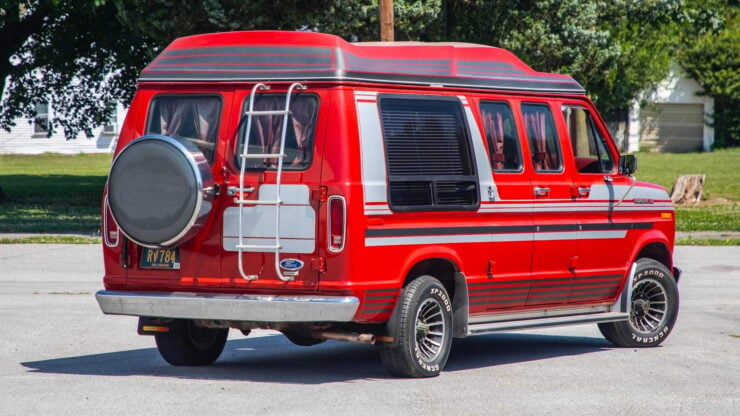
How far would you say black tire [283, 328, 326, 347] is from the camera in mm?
8991

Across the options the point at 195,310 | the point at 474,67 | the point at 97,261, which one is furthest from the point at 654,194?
the point at 97,261

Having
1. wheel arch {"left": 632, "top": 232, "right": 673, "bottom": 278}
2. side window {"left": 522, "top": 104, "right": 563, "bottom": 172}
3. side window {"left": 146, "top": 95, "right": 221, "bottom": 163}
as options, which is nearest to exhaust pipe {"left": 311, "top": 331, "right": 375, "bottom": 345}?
side window {"left": 146, "top": 95, "right": 221, "bottom": 163}

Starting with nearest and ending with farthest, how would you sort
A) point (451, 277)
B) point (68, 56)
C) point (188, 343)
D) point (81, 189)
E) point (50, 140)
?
1. point (451, 277)
2. point (188, 343)
3. point (68, 56)
4. point (81, 189)
5. point (50, 140)

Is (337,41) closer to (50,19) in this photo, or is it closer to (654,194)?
(654,194)

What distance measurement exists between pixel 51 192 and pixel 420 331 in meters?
28.9

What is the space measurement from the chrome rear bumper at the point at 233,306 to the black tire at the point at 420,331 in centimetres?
50

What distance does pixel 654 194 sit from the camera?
11117 mm

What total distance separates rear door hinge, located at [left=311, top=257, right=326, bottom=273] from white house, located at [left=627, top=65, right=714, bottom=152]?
63747 millimetres

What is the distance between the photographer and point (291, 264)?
8.54 meters

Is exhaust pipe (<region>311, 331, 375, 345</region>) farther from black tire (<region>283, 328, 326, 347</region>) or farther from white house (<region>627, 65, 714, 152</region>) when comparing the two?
white house (<region>627, 65, 714, 152</region>)

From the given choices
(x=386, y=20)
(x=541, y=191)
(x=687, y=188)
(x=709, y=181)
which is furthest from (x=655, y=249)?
(x=709, y=181)

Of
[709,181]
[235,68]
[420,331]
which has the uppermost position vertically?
[235,68]

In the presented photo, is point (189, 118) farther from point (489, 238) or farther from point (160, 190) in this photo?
point (489, 238)

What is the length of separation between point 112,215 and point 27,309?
4.68m
